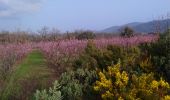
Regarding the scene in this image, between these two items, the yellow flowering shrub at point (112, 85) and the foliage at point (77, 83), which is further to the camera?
the foliage at point (77, 83)

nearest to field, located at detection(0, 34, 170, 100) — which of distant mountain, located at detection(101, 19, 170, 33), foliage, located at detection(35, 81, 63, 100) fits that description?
foliage, located at detection(35, 81, 63, 100)

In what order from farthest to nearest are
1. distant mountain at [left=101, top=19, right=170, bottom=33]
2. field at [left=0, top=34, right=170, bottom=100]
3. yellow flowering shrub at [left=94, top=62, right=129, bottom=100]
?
distant mountain at [left=101, top=19, right=170, bottom=33] < yellow flowering shrub at [left=94, top=62, right=129, bottom=100] < field at [left=0, top=34, right=170, bottom=100]

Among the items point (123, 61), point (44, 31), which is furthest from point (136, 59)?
point (44, 31)

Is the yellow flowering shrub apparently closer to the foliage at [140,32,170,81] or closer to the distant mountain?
the foliage at [140,32,170,81]

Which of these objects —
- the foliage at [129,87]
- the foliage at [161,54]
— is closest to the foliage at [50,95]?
the foliage at [129,87]

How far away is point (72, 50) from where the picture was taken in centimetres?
2492

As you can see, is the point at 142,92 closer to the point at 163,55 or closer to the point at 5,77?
the point at 163,55

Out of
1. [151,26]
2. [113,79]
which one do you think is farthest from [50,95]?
[151,26]

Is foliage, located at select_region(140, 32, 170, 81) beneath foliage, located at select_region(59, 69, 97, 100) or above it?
above

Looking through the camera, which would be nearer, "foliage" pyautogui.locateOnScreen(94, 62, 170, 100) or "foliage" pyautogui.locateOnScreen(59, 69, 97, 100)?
"foliage" pyautogui.locateOnScreen(94, 62, 170, 100)

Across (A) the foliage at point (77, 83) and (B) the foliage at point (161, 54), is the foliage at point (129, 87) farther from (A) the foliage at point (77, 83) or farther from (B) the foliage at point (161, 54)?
(B) the foliage at point (161, 54)

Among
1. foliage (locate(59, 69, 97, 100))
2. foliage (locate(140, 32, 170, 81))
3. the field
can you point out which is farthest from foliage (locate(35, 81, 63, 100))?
foliage (locate(140, 32, 170, 81))

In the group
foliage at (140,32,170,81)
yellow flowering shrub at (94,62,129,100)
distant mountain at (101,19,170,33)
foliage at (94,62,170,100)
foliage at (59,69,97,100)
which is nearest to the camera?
foliage at (94,62,170,100)

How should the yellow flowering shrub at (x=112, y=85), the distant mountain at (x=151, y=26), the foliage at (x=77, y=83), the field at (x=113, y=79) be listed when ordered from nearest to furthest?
the field at (x=113, y=79) → the yellow flowering shrub at (x=112, y=85) → the foliage at (x=77, y=83) → the distant mountain at (x=151, y=26)
